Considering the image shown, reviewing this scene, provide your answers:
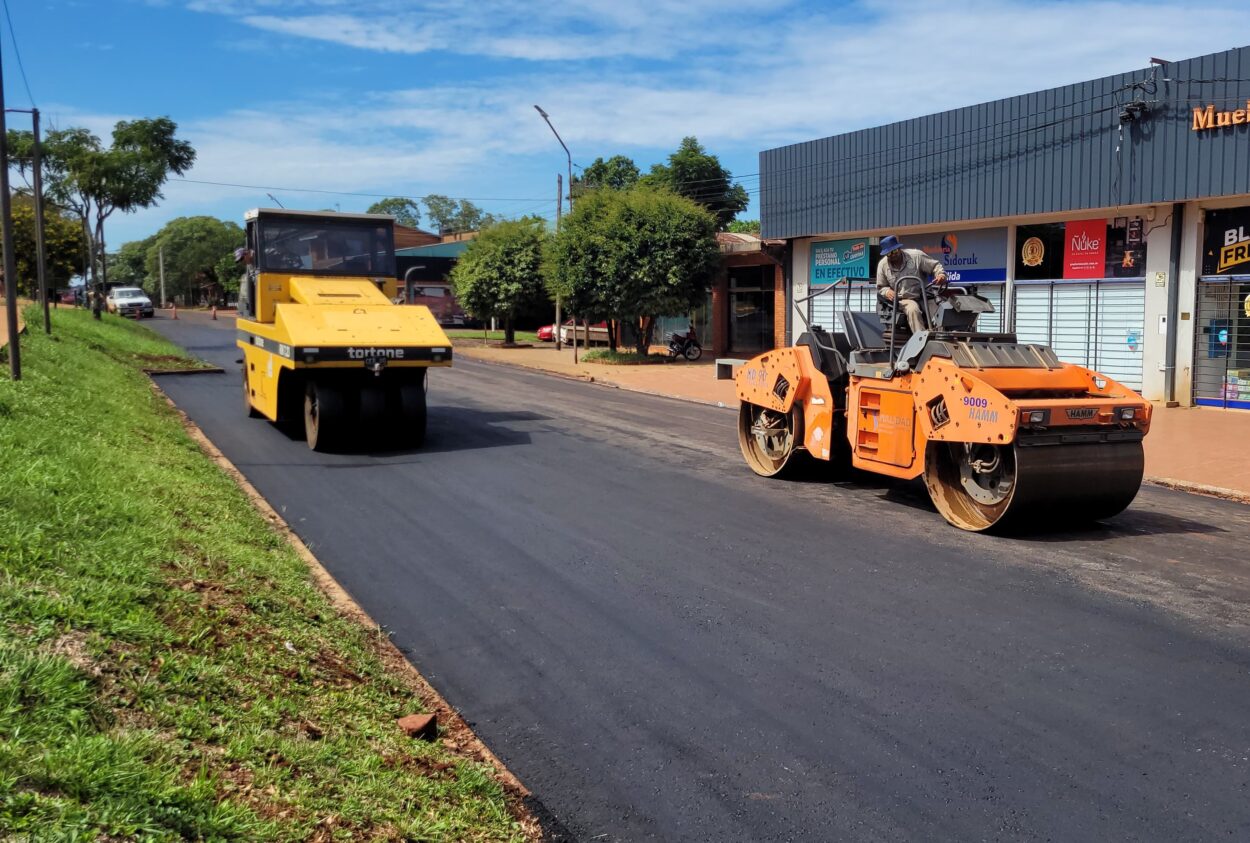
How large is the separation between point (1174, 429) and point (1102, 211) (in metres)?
5.45

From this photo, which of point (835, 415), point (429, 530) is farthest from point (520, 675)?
point (835, 415)

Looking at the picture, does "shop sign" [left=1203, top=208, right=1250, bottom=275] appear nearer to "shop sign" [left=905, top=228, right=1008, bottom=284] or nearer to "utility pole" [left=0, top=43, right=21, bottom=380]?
"shop sign" [left=905, top=228, right=1008, bottom=284]

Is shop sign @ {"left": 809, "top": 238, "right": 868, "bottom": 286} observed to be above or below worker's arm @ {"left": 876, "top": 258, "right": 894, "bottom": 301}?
above

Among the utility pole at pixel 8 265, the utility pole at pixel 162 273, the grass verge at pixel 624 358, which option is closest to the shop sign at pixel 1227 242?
the grass verge at pixel 624 358

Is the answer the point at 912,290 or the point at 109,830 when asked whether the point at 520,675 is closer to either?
the point at 109,830

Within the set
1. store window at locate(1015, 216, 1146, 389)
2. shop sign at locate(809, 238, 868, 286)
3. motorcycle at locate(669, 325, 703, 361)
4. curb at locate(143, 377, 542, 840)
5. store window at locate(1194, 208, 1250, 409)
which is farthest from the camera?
motorcycle at locate(669, 325, 703, 361)

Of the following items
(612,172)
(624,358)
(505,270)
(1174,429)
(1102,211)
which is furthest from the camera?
(612,172)

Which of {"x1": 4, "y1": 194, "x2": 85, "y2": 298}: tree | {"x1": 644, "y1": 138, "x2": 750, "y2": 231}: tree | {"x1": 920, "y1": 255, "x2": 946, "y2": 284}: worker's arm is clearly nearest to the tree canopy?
{"x1": 644, "y1": 138, "x2": 750, "y2": 231}: tree

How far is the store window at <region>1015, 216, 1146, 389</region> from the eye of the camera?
62.3ft

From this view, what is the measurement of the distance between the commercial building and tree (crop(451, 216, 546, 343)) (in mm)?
14723

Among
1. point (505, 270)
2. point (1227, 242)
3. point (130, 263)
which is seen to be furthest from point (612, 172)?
point (130, 263)

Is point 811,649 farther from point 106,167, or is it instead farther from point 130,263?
point 130,263

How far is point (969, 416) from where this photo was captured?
333 inches

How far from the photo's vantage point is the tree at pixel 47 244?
3697 centimetres
